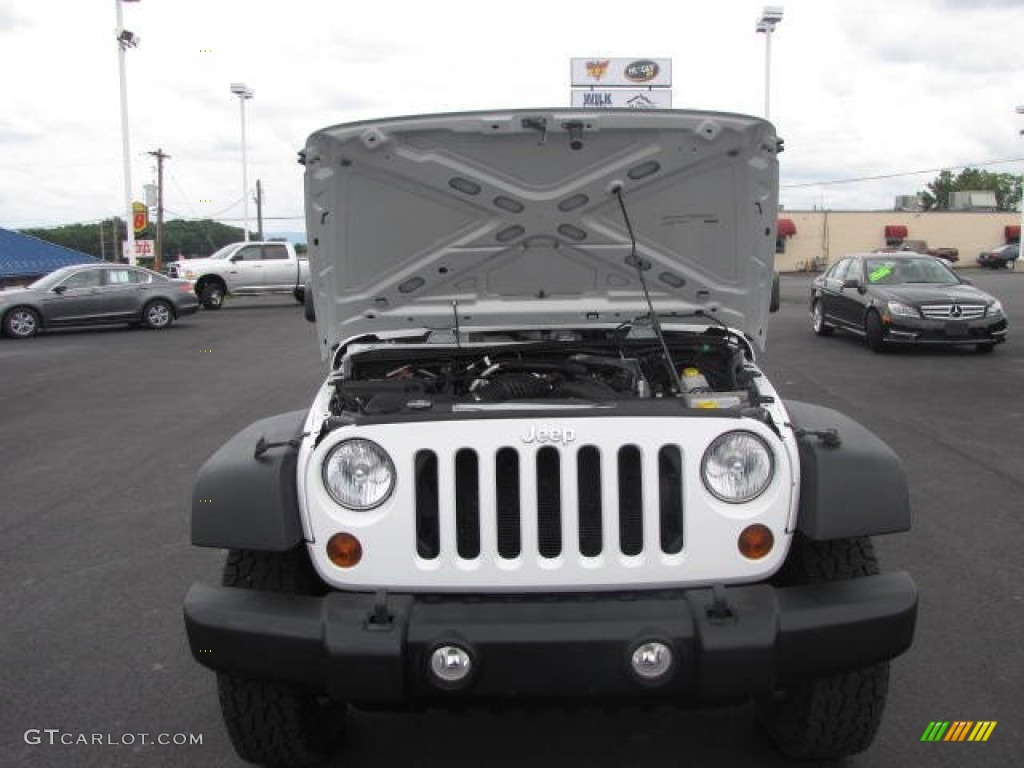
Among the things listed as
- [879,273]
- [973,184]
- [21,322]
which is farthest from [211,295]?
[973,184]

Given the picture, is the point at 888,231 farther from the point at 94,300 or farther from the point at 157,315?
the point at 94,300

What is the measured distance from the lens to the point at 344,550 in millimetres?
2840

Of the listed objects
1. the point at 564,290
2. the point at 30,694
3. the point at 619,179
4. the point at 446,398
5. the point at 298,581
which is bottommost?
the point at 30,694

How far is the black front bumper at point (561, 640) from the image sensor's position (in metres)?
2.59

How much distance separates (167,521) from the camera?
6152mm

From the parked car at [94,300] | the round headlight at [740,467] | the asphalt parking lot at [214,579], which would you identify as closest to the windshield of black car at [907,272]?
the asphalt parking lot at [214,579]

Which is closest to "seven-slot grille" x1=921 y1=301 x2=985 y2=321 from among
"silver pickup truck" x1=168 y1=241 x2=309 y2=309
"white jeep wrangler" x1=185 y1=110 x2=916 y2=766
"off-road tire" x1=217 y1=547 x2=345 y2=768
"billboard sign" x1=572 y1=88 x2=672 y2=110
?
"white jeep wrangler" x1=185 y1=110 x2=916 y2=766

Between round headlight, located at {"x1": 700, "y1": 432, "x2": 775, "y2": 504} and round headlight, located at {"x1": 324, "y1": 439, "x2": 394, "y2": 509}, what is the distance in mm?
914

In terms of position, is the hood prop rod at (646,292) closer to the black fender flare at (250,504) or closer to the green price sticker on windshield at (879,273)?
the black fender flare at (250,504)

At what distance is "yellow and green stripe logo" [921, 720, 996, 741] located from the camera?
3.36 metres

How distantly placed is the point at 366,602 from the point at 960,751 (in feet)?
6.50

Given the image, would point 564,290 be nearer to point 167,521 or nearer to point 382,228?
point 382,228

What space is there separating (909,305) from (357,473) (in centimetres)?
1297

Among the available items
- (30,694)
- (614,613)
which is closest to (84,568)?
(30,694)
